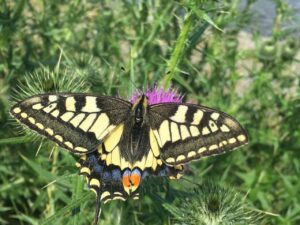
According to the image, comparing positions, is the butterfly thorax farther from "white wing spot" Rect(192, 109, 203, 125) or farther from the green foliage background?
the green foliage background

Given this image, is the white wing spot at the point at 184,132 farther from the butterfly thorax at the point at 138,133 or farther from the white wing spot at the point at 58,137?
the white wing spot at the point at 58,137

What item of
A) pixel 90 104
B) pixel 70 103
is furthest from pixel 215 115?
pixel 70 103

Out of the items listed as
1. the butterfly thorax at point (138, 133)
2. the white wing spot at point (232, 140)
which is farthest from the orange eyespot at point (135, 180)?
the white wing spot at point (232, 140)

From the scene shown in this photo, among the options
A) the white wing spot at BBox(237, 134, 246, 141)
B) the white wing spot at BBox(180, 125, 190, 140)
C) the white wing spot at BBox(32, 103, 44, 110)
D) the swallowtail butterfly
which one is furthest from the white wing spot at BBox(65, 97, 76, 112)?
the white wing spot at BBox(237, 134, 246, 141)

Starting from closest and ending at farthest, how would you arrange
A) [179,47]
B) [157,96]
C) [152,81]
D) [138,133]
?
[138,133], [179,47], [157,96], [152,81]

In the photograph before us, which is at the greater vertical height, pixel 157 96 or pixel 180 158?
pixel 157 96

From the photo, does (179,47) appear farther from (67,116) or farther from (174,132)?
(67,116)

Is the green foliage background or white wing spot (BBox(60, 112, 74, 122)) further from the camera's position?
the green foliage background
